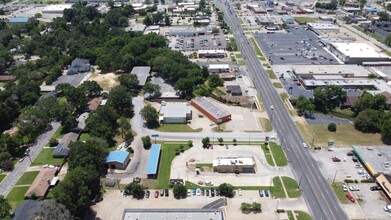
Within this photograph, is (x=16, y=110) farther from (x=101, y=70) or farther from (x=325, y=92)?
(x=325, y=92)

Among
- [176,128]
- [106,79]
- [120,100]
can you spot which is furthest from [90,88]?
[176,128]

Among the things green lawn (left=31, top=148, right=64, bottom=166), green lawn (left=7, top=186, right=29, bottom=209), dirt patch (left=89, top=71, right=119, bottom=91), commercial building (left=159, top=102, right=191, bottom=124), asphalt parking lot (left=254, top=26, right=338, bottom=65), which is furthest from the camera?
asphalt parking lot (left=254, top=26, right=338, bottom=65)

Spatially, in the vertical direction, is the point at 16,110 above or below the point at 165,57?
below

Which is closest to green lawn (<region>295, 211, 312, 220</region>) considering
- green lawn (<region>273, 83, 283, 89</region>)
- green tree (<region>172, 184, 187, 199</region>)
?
green tree (<region>172, 184, 187, 199</region>)

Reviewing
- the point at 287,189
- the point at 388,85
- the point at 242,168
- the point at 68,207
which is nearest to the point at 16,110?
the point at 68,207

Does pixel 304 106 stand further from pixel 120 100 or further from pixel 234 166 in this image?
pixel 120 100

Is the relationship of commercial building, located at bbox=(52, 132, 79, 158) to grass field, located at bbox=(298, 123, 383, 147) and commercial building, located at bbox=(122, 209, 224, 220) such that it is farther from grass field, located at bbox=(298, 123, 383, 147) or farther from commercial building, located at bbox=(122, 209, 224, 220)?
grass field, located at bbox=(298, 123, 383, 147)
